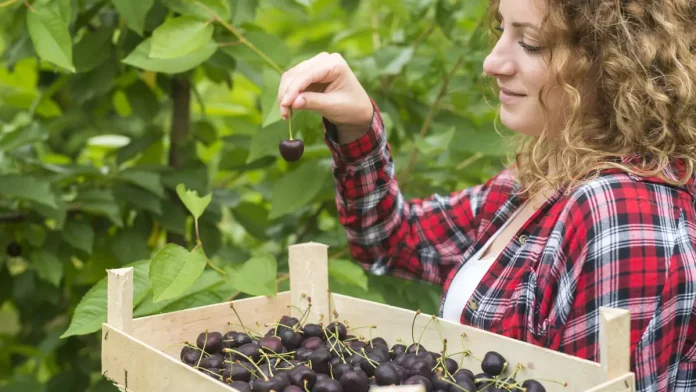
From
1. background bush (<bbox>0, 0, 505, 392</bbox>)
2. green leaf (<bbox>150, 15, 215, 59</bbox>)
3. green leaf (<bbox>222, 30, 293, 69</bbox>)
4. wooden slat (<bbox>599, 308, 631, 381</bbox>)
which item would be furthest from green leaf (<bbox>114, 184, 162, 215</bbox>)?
wooden slat (<bbox>599, 308, 631, 381</bbox>)

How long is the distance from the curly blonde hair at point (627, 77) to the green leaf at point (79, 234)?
111 centimetres

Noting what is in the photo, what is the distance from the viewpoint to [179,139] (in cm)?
222

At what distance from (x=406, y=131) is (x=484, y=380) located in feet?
3.66

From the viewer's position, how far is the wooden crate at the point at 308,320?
3.04 ft

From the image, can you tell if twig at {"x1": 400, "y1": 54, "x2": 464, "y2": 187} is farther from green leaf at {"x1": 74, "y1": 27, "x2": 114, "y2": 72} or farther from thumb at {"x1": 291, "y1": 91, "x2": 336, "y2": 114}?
green leaf at {"x1": 74, "y1": 27, "x2": 114, "y2": 72}

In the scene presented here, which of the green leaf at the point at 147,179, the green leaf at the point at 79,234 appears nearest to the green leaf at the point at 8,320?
the green leaf at the point at 79,234

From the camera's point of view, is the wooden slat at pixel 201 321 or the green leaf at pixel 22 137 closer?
the wooden slat at pixel 201 321

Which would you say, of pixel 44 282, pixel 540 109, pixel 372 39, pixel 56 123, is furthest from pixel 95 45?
pixel 540 109

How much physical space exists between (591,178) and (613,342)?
369mm

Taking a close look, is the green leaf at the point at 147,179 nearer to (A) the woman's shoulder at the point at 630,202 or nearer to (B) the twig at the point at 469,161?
(B) the twig at the point at 469,161

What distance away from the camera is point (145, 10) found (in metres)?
1.61

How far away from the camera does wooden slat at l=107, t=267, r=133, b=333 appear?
45.8 inches

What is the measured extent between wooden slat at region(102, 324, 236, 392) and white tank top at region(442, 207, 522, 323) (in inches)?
22.3

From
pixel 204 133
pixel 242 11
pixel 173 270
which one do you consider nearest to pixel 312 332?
pixel 173 270
